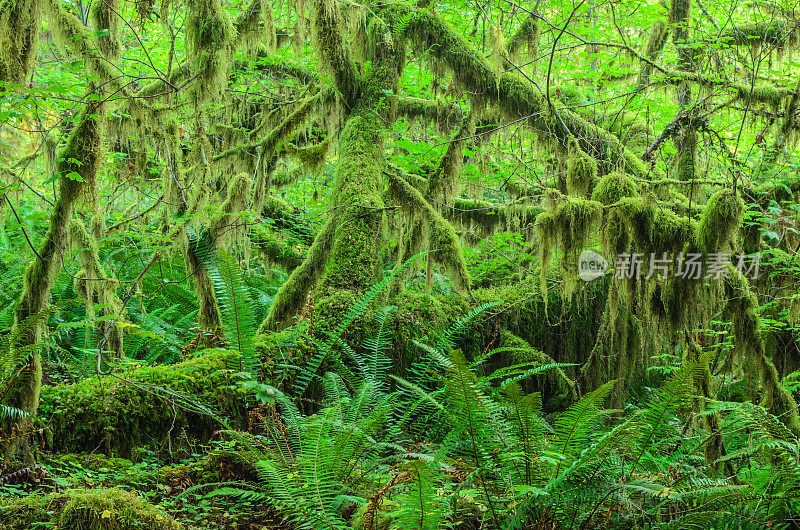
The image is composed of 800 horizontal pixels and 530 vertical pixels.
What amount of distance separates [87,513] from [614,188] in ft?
13.1

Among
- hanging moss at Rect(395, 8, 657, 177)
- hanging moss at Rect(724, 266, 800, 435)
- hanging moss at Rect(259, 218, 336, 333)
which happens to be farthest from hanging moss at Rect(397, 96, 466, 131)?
hanging moss at Rect(724, 266, 800, 435)

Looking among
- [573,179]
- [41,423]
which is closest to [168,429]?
[41,423]

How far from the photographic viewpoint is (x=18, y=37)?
3.35 m

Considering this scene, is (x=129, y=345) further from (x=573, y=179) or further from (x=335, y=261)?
(x=573, y=179)

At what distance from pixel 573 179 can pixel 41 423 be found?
13.8ft

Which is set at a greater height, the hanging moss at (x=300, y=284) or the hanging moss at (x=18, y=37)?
the hanging moss at (x=18, y=37)

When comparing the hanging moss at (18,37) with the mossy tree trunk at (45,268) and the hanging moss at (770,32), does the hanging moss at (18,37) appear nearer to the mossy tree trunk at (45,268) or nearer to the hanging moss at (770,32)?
the mossy tree trunk at (45,268)

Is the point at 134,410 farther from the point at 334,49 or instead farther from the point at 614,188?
the point at 614,188

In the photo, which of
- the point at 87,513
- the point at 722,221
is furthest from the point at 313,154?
the point at 87,513

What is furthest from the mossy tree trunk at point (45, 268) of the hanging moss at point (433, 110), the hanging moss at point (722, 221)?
the hanging moss at point (722, 221)

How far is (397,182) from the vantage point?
5.00 metres

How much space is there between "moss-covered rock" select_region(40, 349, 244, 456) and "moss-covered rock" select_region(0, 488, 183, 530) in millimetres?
833

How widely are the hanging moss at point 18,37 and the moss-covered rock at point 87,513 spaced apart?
2.44 m

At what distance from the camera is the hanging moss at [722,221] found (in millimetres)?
4055
